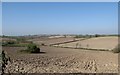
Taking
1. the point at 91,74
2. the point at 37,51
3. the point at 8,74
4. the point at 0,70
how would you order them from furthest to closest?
the point at 37,51 < the point at 91,74 < the point at 8,74 < the point at 0,70

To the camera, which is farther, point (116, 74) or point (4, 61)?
point (116, 74)

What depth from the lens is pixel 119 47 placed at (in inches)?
1297

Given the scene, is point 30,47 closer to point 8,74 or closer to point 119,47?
point 119,47

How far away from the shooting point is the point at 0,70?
32.3ft

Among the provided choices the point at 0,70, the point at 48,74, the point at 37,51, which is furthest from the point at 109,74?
the point at 37,51

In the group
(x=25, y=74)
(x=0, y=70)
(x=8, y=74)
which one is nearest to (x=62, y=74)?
(x=25, y=74)

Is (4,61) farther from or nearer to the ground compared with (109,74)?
farther from the ground

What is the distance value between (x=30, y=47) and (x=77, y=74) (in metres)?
18.5

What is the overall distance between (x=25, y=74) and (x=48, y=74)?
1.26m

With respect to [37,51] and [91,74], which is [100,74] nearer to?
[91,74]

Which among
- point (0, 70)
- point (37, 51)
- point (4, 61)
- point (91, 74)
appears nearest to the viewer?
point (4, 61)

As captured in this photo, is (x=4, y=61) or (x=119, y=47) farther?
(x=119, y=47)

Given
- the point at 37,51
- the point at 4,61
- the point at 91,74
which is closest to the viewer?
the point at 4,61

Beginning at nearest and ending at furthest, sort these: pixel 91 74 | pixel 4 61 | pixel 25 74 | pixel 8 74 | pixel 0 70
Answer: pixel 4 61
pixel 0 70
pixel 8 74
pixel 25 74
pixel 91 74
